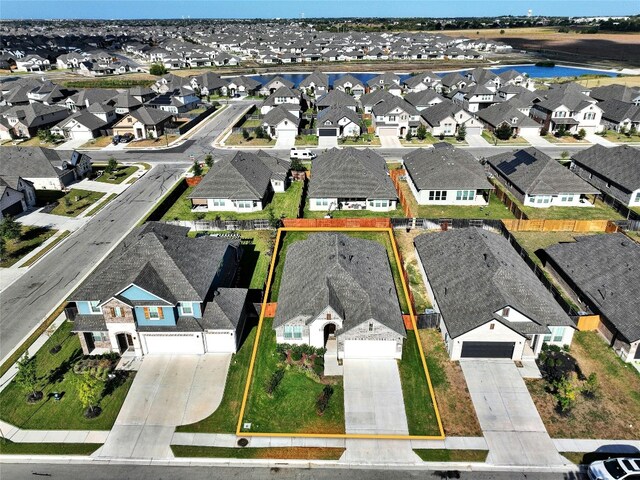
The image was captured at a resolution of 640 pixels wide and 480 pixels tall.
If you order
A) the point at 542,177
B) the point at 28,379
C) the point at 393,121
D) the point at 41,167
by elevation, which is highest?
the point at 41,167

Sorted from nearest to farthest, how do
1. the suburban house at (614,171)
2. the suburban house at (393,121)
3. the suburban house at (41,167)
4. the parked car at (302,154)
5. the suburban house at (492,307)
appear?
1. the suburban house at (492,307)
2. the suburban house at (614,171)
3. the suburban house at (41,167)
4. the parked car at (302,154)
5. the suburban house at (393,121)

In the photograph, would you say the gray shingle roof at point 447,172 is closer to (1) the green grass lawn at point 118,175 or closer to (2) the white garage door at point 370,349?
(2) the white garage door at point 370,349

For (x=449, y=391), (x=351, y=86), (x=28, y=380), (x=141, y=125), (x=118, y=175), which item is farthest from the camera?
(x=351, y=86)

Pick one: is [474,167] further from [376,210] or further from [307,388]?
[307,388]

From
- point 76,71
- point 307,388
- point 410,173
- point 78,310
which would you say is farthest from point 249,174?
point 76,71

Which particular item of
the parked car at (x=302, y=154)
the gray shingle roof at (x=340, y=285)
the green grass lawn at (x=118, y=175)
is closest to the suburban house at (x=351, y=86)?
the parked car at (x=302, y=154)

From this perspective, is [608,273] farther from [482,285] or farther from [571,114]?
[571,114]

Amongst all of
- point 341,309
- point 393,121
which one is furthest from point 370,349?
point 393,121

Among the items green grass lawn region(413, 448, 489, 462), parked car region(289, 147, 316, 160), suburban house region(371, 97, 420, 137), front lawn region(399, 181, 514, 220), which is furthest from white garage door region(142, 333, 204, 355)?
suburban house region(371, 97, 420, 137)
